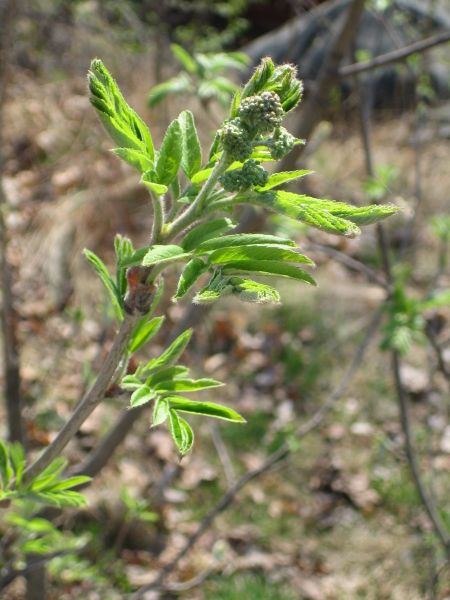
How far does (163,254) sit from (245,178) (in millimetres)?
151

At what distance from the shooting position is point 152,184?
92 centimetres

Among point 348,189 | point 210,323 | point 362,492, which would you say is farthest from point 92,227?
point 362,492

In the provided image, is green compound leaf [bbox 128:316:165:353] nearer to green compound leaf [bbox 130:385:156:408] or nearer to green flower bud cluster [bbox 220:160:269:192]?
green compound leaf [bbox 130:385:156:408]

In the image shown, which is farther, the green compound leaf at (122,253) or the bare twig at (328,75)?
the bare twig at (328,75)

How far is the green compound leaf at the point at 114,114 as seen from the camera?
94 centimetres

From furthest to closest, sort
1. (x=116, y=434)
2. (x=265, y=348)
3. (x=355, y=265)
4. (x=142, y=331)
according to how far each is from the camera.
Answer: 1. (x=265, y=348)
2. (x=355, y=265)
3. (x=116, y=434)
4. (x=142, y=331)

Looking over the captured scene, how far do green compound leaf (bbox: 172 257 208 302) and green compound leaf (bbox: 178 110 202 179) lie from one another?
180 mm

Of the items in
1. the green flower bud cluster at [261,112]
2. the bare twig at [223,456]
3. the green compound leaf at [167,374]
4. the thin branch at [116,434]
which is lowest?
the bare twig at [223,456]

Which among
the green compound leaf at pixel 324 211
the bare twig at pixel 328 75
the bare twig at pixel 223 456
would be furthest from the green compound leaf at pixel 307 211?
the bare twig at pixel 223 456

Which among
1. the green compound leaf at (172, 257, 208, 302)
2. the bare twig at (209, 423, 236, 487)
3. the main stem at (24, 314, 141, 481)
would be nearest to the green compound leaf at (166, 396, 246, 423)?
the main stem at (24, 314, 141, 481)

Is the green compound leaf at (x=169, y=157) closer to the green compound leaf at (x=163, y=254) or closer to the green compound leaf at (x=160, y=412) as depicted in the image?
the green compound leaf at (x=163, y=254)

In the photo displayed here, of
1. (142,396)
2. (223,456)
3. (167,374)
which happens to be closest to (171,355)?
(167,374)

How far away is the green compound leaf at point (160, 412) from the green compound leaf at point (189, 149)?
1.19ft

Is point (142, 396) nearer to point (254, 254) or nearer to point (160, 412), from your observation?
point (160, 412)
